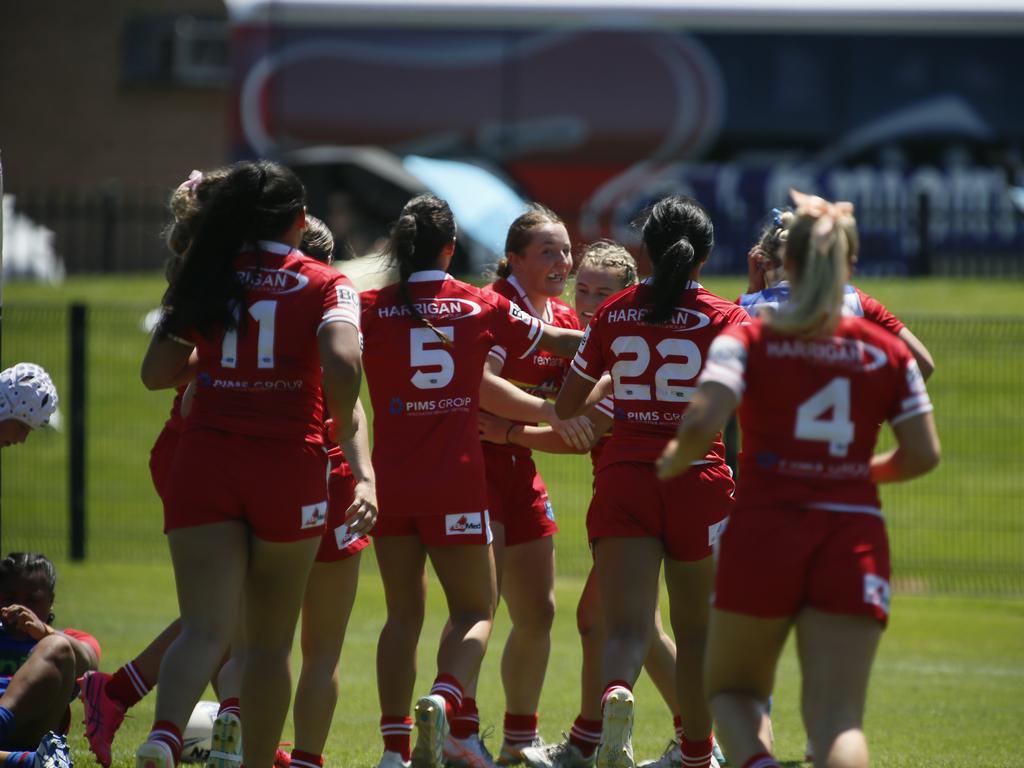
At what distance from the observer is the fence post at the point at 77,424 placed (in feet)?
39.8

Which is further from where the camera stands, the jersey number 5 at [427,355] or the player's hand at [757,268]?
the player's hand at [757,268]

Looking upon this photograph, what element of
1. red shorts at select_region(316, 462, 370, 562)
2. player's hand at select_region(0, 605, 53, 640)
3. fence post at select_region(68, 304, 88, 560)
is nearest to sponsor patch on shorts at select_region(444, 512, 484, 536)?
red shorts at select_region(316, 462, 370, 562)

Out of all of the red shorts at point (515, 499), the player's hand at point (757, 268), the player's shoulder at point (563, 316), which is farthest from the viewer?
the player's shoulder at point (563, 316)

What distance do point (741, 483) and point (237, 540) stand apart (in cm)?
152

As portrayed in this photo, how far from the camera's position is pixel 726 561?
394 cm

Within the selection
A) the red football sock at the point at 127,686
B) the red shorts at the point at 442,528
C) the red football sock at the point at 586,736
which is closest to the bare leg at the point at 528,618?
the red football sock at the point at 586,736

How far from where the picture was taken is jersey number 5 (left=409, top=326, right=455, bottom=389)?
17.3ft

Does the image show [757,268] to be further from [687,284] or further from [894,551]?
[894,551]

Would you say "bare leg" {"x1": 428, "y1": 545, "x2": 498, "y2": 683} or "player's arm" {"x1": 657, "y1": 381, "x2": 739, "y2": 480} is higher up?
"player's arm" {"x1": 657, "y1": 381, "x2": 739, "y2": 480}

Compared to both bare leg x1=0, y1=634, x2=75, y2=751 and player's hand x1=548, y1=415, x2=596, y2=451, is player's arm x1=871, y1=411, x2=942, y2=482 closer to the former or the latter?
player's hand x1=548, y1=415, x2=596, y2=451

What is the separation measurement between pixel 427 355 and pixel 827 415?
181 centimetres

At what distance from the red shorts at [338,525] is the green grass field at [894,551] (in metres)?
1.26

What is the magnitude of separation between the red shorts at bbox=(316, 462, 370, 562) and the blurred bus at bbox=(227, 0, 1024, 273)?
52.0 feet

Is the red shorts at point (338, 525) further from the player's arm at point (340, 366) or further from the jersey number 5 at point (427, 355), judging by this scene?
the player's arm at point (340, 366)
